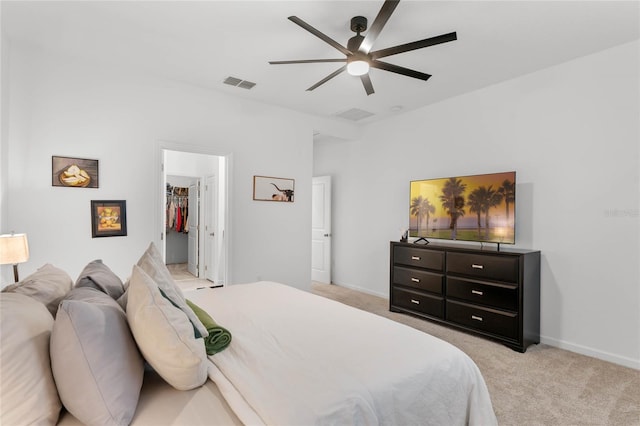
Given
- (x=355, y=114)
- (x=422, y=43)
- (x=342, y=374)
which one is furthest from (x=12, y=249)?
(x=355, y=114)

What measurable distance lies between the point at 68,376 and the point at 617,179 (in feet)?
13.6

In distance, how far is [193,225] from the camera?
6.91 meters

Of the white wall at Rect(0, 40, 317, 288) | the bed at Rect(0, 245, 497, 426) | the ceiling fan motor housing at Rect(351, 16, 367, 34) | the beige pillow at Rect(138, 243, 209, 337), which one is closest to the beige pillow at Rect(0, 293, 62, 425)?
the bed at Rect(0, 245, 497, 426)

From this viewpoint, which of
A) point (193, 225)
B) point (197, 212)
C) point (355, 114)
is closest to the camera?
point (355, 114)

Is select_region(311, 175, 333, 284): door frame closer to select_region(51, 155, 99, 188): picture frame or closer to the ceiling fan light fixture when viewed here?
the ceiling fan light fixture

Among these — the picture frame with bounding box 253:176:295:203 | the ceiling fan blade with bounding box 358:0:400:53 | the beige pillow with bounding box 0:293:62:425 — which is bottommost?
the beige pillow with bounding box 0:293:62:425

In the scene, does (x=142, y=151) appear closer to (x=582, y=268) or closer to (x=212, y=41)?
(x=212, y=41)

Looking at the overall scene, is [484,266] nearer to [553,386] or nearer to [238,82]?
[553,386]

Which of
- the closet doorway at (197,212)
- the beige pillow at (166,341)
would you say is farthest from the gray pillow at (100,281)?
the closet doorway at (197,212)

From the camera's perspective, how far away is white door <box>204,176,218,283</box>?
5828mm

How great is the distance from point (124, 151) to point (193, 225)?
348cm

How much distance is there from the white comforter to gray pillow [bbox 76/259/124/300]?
0.59m

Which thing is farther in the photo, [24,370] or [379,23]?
[379,23]

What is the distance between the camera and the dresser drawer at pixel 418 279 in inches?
155
